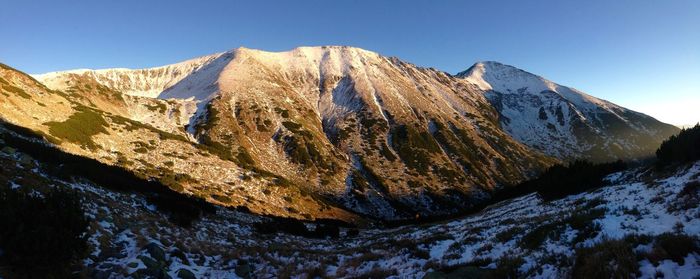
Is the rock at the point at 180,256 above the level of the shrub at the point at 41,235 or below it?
below

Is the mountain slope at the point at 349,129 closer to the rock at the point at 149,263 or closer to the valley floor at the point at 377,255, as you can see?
the valley floor at the point at 377,255

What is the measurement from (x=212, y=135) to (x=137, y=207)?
72093mm

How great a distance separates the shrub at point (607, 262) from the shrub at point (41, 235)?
1285 cm

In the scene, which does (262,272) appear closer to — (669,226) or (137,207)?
(137,207)

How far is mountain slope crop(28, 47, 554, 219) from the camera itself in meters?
87.4

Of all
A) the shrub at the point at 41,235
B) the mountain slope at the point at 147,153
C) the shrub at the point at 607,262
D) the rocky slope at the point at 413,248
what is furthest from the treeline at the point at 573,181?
the shrub at the point at 41,235

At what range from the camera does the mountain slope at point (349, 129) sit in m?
87.4

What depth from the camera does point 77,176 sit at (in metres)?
22.8

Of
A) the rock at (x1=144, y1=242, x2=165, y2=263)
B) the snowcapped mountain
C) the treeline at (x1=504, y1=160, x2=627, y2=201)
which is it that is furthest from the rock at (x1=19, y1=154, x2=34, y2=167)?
the snowcapped mountain

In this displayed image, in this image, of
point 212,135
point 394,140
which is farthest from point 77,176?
point 394,140

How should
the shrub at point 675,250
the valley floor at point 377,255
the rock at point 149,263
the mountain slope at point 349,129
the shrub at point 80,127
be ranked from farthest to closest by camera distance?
the mountain slope at point 349,129
the shrub at point 80,127
the rock at point 149,263
the valley floor at point 377,255
the shrub at point 675,250

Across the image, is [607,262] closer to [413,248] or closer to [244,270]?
[413,248]

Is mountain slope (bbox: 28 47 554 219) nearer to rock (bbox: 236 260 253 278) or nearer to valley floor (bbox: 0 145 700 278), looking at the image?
valley floor (bbox: 0 145 700 278)

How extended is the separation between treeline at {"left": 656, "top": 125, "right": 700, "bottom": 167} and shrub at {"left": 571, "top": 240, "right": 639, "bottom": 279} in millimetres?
26474
